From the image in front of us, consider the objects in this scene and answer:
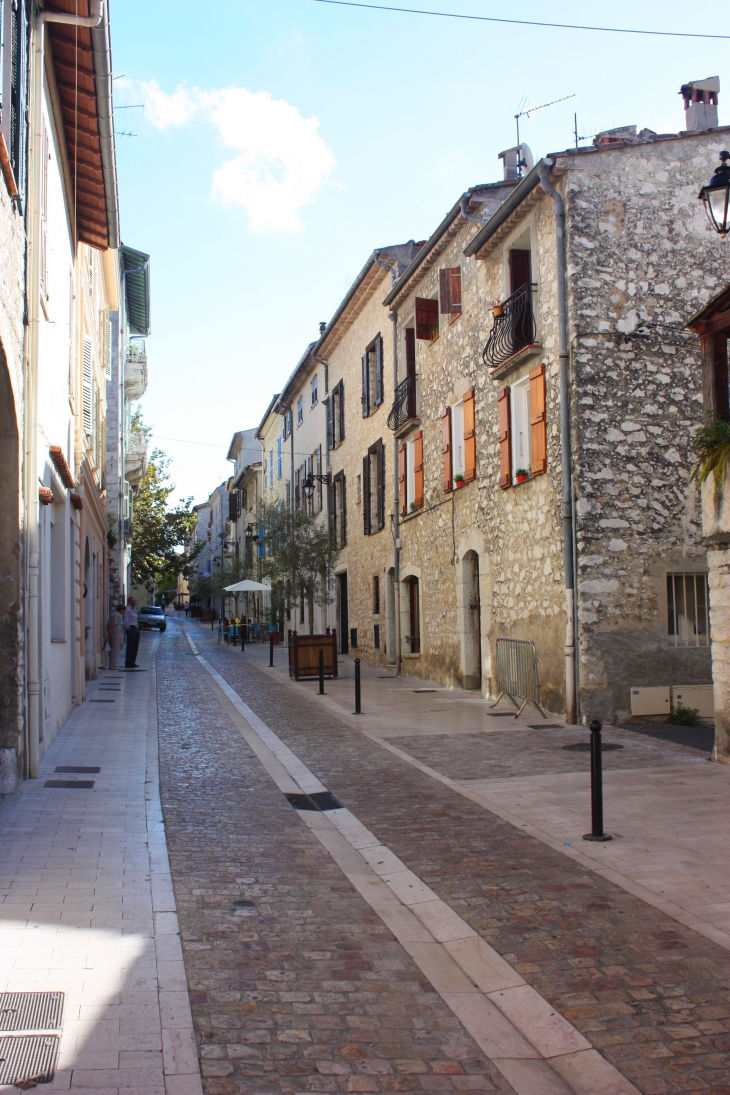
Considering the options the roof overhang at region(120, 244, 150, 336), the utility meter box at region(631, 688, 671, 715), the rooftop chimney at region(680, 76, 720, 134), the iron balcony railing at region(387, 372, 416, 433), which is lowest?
the utility meter box at region(631, 688, 671, 715)

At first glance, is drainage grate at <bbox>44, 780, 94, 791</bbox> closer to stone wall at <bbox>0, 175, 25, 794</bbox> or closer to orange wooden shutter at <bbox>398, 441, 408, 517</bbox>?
stone wall at <bbox>0, 175, 25, 794</bbox>

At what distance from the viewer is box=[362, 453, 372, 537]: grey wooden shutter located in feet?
78.5

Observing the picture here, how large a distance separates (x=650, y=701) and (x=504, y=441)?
4653 mm

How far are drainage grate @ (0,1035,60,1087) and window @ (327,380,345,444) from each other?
24258mm

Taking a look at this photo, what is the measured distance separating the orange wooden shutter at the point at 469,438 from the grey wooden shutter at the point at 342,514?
34.6 ft

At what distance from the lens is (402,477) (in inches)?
822

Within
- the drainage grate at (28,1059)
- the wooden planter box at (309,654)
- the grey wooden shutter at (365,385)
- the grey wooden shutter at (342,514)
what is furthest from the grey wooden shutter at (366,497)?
the drainage grate at (28,1059)

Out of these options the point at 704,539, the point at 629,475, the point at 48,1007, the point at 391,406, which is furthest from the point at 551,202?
the point at 48,1007

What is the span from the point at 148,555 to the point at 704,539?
3966 cm

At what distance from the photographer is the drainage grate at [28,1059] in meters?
3.08

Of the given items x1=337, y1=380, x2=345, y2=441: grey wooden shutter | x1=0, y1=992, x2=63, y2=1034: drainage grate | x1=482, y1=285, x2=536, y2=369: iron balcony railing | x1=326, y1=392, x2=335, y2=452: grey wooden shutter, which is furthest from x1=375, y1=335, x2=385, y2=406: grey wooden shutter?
x1=0, y1=992, x2=63, y2=1034: drainage grate

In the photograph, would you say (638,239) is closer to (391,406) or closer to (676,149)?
(676,149)

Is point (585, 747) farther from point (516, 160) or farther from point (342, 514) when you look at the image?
point (342, 514)

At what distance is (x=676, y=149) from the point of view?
13094mm
